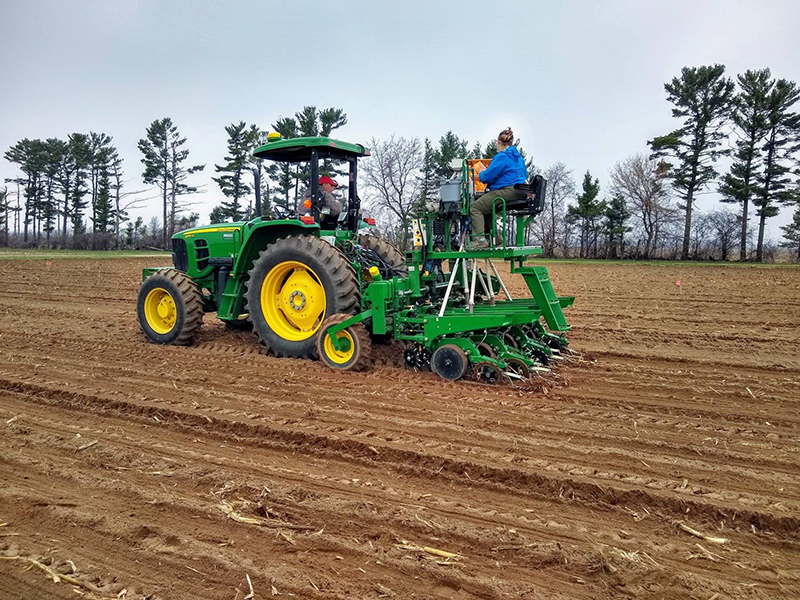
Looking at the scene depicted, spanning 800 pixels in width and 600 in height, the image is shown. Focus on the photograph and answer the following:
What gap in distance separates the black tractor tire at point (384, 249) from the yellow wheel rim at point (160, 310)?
265 centimetres

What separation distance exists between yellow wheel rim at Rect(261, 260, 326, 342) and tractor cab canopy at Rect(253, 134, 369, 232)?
768mm

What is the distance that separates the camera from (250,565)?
8.93 feet

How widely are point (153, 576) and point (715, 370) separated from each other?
591cm

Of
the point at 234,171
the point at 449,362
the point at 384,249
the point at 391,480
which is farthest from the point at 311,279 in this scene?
the point at 234,171

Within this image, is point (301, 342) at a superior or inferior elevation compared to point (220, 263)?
inferior

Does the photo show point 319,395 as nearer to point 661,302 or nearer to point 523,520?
point 523,520

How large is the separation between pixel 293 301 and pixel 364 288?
84cm

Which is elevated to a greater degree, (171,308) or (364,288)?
Answer: (364,288)

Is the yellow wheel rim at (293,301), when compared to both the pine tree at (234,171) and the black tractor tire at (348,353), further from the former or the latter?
the pine tree at (234,171)

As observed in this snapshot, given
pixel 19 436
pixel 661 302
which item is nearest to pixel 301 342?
pixel 19 436

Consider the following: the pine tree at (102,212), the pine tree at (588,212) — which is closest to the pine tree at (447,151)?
the pine tree at (588,212)

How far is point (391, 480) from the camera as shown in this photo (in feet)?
11.9

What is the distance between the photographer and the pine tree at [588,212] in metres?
43.3

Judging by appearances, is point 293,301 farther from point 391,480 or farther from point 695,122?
point 695,122
